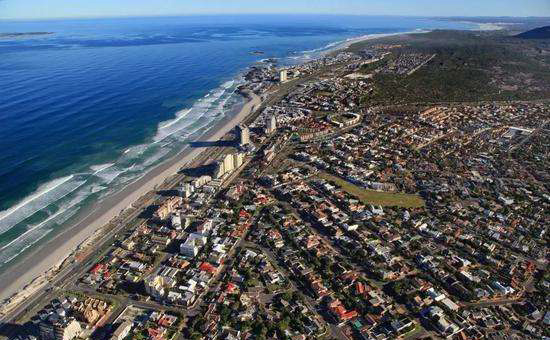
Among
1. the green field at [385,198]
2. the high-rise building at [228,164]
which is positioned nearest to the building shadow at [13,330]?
the high-rise building at [228,164]

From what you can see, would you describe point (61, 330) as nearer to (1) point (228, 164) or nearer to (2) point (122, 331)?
(2) point (122, 331)

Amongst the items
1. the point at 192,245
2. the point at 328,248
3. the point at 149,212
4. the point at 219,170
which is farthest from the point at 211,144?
the point at 328,248

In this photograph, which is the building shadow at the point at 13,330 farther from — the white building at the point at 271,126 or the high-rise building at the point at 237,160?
the white building at the point at 271,126

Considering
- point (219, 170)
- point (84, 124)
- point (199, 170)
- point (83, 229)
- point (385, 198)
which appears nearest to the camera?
point (83, 229)

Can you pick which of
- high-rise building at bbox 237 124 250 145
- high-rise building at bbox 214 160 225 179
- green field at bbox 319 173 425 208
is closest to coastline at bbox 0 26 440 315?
high-rise building at bbox 237 124 250 145

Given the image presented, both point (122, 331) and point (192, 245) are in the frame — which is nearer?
point (122, 331)
